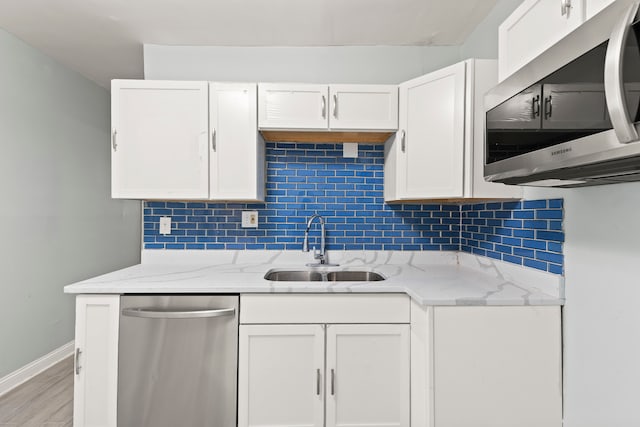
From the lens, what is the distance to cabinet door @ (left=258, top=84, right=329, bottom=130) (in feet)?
6.91

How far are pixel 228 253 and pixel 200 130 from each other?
2.68 feet

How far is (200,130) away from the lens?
6.86ft

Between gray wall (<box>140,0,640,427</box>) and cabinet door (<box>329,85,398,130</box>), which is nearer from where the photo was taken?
gray wall (<box>140,0,640,427</box>)

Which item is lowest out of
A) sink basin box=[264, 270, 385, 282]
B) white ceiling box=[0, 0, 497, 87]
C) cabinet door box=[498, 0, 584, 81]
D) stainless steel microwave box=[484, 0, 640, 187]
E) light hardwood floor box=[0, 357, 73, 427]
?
light hardwood floor box=[0, 357, 73, 427]

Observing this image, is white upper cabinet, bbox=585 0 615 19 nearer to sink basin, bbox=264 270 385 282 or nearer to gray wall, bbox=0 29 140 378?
sink basin, bbox=264 270 385 282

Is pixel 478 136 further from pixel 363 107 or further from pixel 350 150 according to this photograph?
pixel 350 150

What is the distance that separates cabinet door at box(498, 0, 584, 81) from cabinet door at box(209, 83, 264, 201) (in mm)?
1294

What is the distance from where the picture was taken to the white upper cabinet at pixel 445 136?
179 centimetres

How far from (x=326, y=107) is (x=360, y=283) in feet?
3.35

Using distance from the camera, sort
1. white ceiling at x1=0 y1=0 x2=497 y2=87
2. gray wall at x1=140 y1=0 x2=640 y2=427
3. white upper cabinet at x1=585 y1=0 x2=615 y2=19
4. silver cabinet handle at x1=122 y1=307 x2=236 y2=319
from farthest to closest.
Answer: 1. white ceiling at x1=0 y1=0 x2=497 y2=87
2. silver cabinet handle at x1=122 y1=307 x2=236 y2=319
3. gray wall at x1=140 y1=0 x2=640 y2=427
4. white upper cabinet at x1=585 y1=0 x2=615 y2=19

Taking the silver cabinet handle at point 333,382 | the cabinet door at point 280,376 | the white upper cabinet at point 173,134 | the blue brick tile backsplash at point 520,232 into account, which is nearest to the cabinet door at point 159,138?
the white upper cabinet at point 173,134

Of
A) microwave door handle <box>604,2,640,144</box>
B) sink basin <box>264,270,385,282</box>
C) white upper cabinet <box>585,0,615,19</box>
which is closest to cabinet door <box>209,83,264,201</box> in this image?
sink basin <box>264,270,385,282</box>

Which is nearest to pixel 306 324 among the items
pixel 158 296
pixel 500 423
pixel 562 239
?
pixel 158 296

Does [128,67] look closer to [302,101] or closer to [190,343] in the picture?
[302,101]
